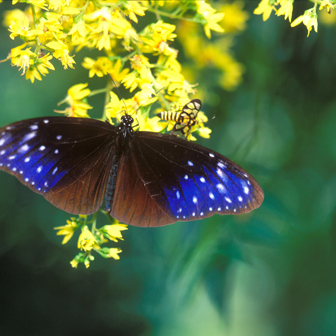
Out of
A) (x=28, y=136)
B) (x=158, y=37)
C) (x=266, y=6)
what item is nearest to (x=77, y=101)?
(x=28, y=136)

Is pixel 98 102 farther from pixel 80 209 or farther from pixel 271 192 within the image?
pixel 271 192

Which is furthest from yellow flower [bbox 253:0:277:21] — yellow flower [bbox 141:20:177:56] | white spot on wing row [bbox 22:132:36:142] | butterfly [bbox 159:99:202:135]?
white spot on wing row [bbox 22:132:36:142]

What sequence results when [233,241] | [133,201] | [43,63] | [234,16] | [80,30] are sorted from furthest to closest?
1. [234,16]
2. [233,241]
3. [133,201]
4. [43,63]
5. [80,30]

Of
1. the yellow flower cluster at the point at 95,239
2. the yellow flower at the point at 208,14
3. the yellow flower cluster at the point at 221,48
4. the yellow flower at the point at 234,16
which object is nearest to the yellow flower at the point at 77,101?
the yellow flower cluster at the point at 95,239

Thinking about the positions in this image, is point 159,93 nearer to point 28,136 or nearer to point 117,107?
point 117,107

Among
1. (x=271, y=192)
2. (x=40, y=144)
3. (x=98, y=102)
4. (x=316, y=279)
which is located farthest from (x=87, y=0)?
(x=316, y=279)

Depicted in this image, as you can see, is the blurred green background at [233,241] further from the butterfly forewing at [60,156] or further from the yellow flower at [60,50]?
the yellow flower at [60,50]

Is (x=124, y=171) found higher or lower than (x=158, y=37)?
lower

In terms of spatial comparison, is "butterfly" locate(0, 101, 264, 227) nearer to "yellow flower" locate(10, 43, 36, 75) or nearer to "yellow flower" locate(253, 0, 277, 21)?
"yellow flower" locate(10, 43, 36, 75)
